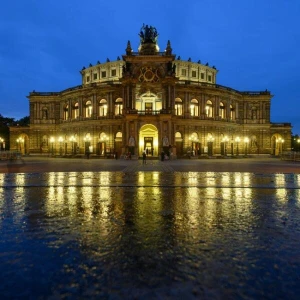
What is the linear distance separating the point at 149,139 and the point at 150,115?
5.49 metres

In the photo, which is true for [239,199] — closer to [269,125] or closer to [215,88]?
[215,88]

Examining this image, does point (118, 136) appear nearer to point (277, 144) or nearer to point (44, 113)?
point (44, 113)

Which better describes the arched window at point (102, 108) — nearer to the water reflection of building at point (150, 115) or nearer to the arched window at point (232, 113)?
the water reflection of building at point (150, 115)

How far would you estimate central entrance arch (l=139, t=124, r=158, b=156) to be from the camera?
52.7 metres

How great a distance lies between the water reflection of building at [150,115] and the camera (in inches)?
2018

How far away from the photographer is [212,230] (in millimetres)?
6793

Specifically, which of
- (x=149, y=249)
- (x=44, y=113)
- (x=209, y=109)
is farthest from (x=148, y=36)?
(x=149, y=249)

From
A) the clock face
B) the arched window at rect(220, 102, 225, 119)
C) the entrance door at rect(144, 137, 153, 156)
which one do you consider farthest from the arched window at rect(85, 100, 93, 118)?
the arched window at rect(220, 102, 225, 119)

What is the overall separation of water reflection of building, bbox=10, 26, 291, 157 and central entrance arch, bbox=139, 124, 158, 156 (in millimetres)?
187

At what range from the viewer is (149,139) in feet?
177

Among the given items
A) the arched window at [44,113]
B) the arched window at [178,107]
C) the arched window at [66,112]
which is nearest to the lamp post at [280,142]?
the arched window at [178,107]

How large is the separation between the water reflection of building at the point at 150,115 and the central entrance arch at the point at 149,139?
187 millimetres

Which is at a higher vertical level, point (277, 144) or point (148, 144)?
point (277, 144)

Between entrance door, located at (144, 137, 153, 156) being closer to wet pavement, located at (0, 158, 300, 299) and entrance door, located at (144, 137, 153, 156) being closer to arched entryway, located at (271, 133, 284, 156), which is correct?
arched entryway, located at (271, 133, 284, 156)
